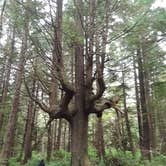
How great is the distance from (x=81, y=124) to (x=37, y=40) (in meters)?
2.84

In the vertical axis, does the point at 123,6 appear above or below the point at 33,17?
above

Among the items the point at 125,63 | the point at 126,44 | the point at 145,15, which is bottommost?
the point at 125,63

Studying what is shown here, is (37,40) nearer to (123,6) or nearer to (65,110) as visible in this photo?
(65,110)

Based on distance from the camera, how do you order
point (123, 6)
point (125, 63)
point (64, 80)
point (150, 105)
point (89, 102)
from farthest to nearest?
point (150, 105), point (125, 63), point (123, 6), point (89, 102), point (64, 80)

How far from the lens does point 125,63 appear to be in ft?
24.0

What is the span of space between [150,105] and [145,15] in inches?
320

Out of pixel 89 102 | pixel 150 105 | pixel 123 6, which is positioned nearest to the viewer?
pixel 89 102

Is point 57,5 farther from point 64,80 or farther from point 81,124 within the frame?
point 81,124

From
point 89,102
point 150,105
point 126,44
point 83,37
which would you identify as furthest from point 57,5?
point 150,105

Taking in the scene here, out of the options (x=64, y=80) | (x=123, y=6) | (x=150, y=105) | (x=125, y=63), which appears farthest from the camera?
(x=150, y=105)

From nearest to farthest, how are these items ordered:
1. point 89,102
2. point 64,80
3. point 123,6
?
point 64,80
point 89,102
point 123,6

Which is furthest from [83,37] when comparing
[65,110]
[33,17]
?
[65,110]

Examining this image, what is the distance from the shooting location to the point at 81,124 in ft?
21.1

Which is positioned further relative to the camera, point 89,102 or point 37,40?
point 37,40
